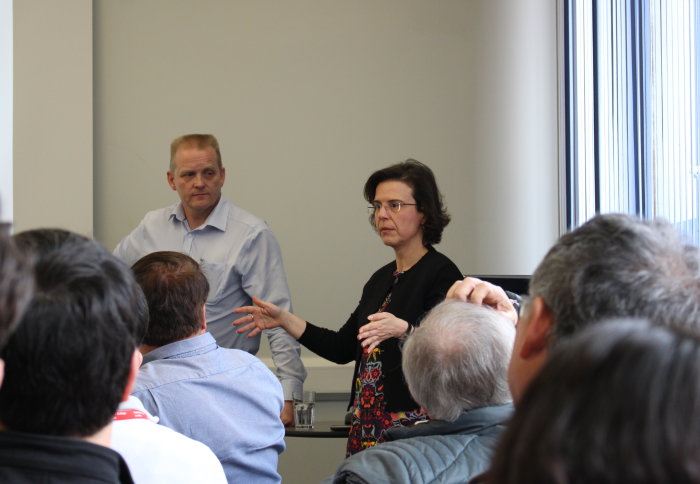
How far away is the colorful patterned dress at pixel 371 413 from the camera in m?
3.27

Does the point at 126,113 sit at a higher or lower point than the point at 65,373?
Answer: higher

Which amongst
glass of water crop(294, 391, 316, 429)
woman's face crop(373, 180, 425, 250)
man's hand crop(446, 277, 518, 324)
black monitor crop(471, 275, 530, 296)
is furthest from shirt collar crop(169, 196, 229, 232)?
man's hand crop(446, 277, 518, 324)

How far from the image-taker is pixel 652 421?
20.8 inches

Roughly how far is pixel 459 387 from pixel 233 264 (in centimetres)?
242

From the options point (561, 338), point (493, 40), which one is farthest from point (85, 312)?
point (493, 40)

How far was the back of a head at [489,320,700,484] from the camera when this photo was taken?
52cm

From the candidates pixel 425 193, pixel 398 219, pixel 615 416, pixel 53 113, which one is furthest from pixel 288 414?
pixel 615 416

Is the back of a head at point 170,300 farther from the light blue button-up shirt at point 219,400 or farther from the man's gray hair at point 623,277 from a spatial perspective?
the man's gray hair at point 623,277

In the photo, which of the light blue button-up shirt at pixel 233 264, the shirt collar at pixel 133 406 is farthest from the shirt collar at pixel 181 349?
the light blue button-up shirt at pixel 233 264

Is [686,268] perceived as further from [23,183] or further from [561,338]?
[23,183]

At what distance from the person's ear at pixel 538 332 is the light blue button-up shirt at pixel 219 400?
1.10 metres

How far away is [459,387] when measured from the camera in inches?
74.1

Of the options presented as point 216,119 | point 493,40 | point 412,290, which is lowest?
point 412,290

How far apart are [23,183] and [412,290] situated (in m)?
2.84
